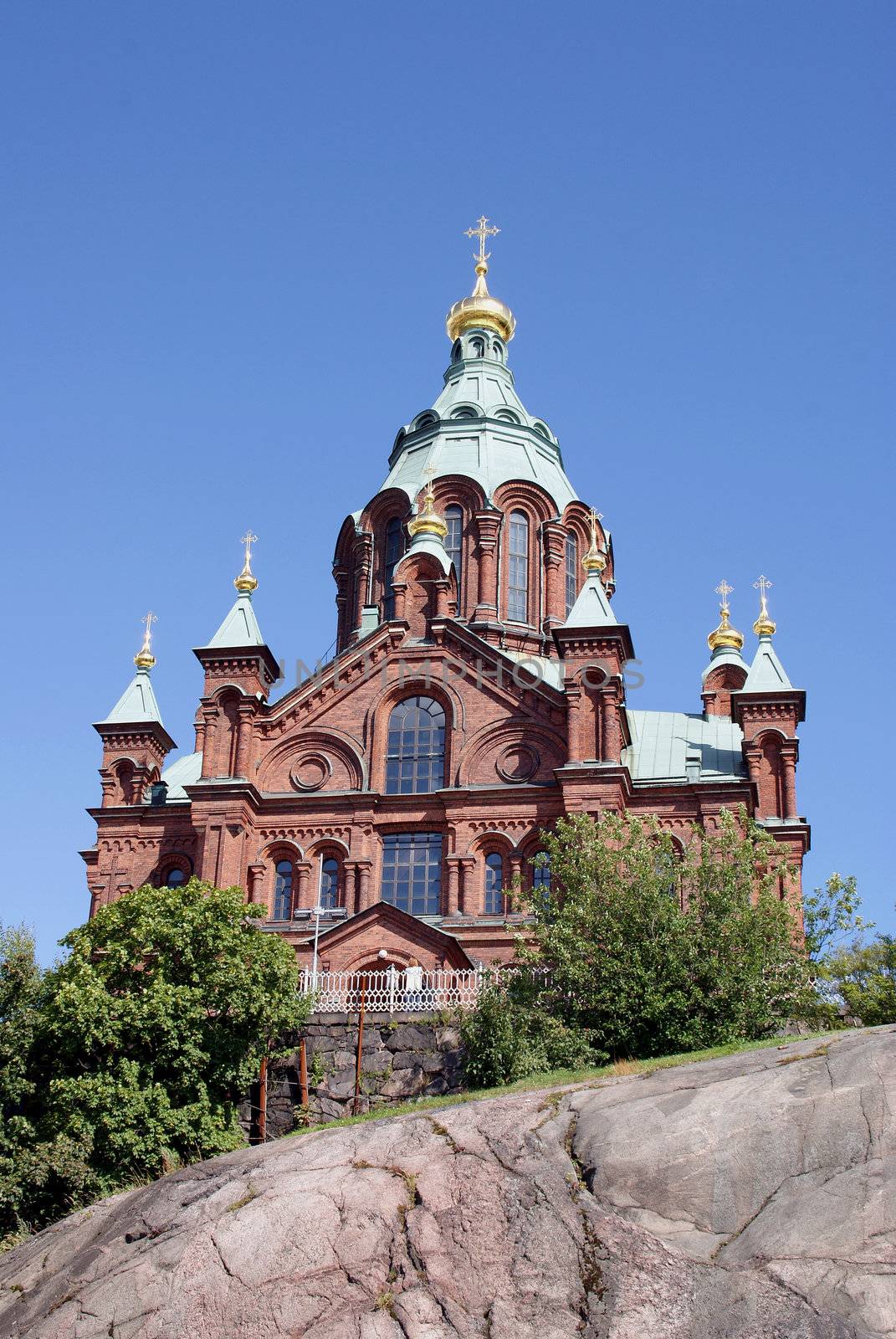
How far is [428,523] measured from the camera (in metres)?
55.4

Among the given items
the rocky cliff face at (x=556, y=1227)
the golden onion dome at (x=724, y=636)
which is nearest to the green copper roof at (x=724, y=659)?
the golden onion dome at (x=724, y=636)

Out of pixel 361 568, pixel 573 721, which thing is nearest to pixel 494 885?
pixel 573 721

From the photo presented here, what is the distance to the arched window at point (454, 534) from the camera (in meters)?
58.8

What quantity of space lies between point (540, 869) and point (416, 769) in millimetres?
4747

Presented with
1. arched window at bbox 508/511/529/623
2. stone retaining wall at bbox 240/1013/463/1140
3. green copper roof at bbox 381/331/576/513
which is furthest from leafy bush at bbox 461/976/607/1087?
green copper roof at bbox 381/331/576/513

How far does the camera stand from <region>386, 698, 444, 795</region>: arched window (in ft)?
162

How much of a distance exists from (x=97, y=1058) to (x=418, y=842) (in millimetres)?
14859

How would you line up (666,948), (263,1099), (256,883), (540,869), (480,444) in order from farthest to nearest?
(480,444) < (256,883) < (540,869) < (263,1099) < (666,948)

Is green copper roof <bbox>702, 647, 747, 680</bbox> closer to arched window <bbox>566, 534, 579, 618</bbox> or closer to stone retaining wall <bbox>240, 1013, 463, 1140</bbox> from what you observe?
arched window <bbox>566, 534, 579, 618</bbox>

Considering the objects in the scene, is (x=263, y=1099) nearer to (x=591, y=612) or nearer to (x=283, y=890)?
(x=283, y=890)

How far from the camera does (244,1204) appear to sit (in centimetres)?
2644

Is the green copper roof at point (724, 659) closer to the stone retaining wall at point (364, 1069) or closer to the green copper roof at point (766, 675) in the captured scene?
the green copper roof at point (766, 675)

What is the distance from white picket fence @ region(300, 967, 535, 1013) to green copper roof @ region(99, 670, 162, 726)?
1441 centimetres

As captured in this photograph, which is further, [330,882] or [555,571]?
[555,571]
